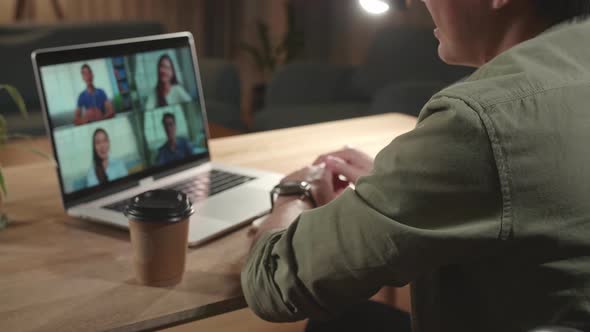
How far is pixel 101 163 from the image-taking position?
1.25 m

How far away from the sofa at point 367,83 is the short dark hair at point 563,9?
8.63 ft

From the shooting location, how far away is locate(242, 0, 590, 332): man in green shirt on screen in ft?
2.23

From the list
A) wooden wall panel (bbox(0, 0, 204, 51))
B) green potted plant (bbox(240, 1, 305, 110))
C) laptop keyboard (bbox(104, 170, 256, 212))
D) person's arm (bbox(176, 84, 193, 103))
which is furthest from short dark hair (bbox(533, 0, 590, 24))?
green potted plant (bbox(240, 1, 305, 110))

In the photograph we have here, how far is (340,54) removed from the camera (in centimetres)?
536

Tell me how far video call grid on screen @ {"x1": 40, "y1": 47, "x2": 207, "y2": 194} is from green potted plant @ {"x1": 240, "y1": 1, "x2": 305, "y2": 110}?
376 cm

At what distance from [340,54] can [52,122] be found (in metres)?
4.33

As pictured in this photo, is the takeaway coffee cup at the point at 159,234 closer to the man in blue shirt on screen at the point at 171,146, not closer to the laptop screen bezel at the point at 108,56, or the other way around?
the laptop screen bezel at the point at 108,56

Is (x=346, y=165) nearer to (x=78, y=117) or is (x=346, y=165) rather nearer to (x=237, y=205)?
(x=237, y=205)

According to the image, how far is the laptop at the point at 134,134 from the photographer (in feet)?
3.84

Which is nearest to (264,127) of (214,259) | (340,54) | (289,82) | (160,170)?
(289,82)

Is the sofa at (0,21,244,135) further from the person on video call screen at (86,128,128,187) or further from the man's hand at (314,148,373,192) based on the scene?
the man's hand at (314,148,373,192)

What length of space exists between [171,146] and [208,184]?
0.11 metres

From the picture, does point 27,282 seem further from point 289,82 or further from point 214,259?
point 289,82

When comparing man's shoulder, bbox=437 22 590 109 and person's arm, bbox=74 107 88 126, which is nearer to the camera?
man's shoulder, bbox=437 22 590 109
